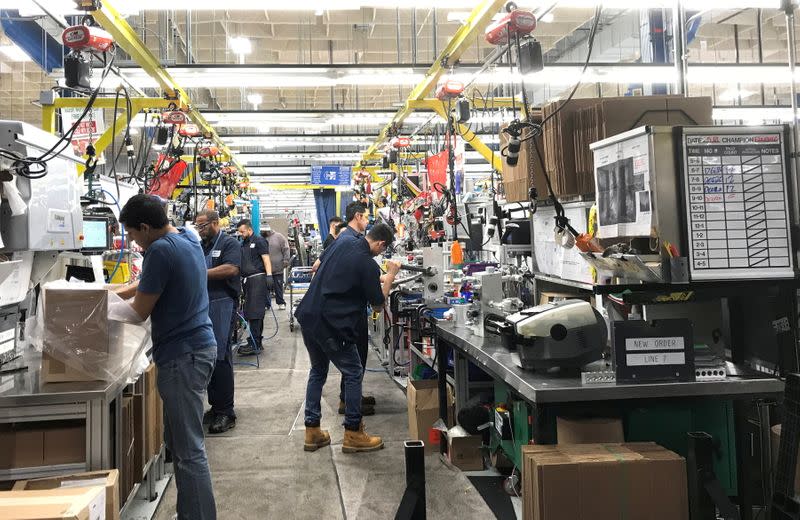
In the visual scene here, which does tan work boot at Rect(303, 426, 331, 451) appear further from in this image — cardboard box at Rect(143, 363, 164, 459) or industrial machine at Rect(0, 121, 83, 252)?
industrial machine at Rect(0, 121, 83, 252)

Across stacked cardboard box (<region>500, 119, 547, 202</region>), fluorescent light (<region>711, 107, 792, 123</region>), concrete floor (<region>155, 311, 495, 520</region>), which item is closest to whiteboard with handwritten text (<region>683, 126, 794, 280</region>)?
stacked cardboard box (<region>500, 119, 547, 202</region>)

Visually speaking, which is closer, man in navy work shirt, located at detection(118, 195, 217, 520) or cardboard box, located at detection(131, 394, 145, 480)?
man in navy work shirt, located at detection(118, 195, 217, 520)

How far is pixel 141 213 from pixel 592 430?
6.29 ft

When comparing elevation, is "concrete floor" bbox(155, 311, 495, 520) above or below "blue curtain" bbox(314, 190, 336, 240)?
below

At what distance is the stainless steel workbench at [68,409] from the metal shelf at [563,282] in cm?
205

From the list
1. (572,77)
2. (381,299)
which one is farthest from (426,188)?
(381,299)

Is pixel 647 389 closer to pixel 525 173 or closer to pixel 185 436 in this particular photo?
pixel 525 173

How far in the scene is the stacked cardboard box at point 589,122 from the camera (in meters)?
2.52

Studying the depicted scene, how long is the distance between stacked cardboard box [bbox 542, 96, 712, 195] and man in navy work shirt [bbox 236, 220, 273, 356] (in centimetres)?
427

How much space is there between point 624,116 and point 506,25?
2.43 feet

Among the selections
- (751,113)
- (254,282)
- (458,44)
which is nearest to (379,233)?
(458,44)

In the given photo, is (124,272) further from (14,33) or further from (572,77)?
(572,77)

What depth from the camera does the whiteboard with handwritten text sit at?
1.96m

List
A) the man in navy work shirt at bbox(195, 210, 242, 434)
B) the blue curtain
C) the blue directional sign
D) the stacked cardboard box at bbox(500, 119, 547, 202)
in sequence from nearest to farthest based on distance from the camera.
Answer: the stacked cardboard box at bbox(500, 119, 547, 202)
the man in navy work shirt at bbox(195, 210, 242, 434)
the blue directional sign
the blue curtain
